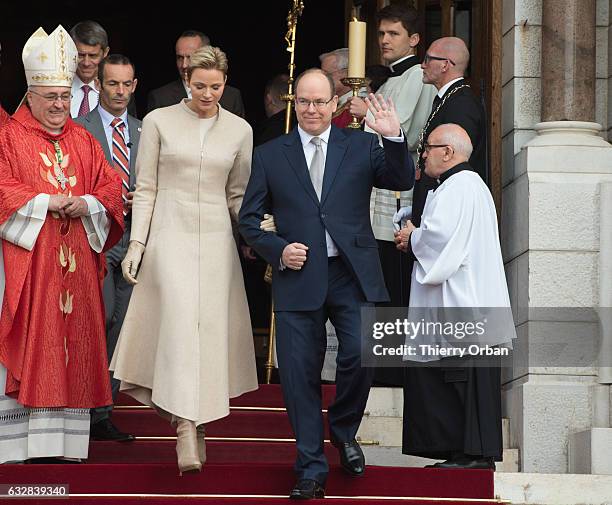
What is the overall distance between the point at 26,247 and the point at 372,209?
91.7 inches

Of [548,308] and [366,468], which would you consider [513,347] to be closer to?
[548,308]

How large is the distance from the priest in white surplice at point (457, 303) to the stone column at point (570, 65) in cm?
153

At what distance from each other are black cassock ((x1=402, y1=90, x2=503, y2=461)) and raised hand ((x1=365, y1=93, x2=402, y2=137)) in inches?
51.4

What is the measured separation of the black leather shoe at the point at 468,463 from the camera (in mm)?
8930

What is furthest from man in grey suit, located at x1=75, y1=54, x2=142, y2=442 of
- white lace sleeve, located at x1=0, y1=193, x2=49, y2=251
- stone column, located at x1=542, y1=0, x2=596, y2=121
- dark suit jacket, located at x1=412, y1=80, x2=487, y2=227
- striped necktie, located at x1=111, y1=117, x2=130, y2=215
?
stone column, located at x1=542, y1=0, x2=596, y2=121

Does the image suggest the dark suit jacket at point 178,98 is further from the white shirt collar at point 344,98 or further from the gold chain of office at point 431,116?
the gold chain of office at point 431,116

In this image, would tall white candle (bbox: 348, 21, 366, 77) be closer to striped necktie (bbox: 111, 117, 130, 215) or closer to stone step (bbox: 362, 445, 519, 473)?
striped necktie (bbox: 111, 117, 130, 215)

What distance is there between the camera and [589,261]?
10234 millimetres

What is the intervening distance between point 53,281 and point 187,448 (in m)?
1.24

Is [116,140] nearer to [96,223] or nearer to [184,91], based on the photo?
[96,223]

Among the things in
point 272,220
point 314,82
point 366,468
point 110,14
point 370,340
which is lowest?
point 366,468

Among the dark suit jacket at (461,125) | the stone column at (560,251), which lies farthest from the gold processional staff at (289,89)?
the stone column at (560,251)

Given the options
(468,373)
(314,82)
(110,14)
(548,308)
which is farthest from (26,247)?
(110,14)

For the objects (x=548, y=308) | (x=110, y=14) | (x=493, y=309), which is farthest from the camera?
(x=110, y=14)
